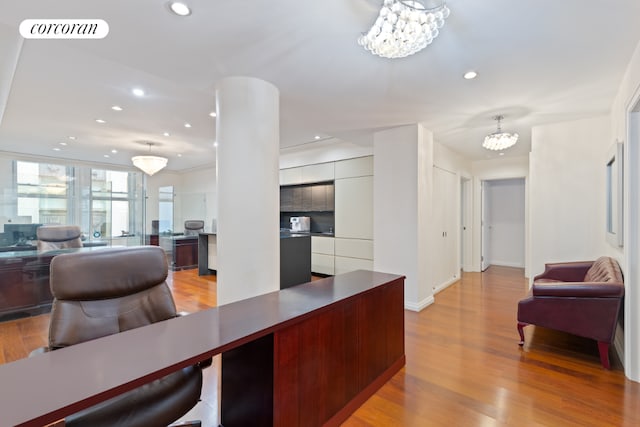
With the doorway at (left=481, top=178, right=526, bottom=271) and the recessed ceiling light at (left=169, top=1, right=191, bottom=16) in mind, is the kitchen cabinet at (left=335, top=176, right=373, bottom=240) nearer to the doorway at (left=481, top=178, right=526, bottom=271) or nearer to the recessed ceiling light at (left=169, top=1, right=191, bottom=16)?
the doorway at (left=481, top=178, right=526, bottom=271)

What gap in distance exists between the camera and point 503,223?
7.21 m

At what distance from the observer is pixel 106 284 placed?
1692mm

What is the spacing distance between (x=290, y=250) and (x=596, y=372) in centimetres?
361

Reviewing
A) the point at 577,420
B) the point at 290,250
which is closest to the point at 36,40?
the point at 290,250

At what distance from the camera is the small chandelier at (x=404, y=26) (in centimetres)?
164

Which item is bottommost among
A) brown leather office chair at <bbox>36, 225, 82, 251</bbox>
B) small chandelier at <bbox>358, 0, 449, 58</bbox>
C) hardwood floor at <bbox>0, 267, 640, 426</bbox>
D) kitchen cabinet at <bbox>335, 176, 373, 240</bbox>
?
hardwood floor at <bbox>0, 267, 640, 426</bbox>

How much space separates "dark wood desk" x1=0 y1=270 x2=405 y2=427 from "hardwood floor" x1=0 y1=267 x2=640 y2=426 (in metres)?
0.25

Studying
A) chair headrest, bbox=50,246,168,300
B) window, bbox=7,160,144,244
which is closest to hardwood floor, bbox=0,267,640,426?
chair headrest, bbox=50,246,168,300

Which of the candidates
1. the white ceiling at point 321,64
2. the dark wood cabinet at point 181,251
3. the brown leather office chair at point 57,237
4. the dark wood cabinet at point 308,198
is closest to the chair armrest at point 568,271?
the white ceiling at point 321,64

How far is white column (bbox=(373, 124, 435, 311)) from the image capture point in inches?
160

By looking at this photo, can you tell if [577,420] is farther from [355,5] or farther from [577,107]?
[577,107]

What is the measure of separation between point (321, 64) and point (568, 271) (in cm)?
388

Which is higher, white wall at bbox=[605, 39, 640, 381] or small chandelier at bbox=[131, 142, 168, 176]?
small chandelier at bbox=[131, 142, 168, 176]

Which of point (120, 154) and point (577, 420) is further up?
point (120, 154)
